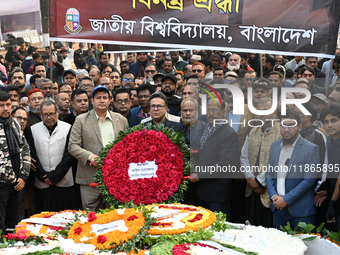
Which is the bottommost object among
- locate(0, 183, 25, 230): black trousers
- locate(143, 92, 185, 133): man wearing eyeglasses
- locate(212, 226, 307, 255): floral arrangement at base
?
locate(0, 183, 25, 230): black trousers

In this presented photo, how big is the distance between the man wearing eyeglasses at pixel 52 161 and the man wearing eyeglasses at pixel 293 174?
2.83 m

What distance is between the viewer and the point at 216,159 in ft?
17.3

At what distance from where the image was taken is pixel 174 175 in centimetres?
468

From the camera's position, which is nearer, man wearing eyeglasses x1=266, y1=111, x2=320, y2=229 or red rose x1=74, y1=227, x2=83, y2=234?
red rose x1=74, y1=227, x2=83, y2=234

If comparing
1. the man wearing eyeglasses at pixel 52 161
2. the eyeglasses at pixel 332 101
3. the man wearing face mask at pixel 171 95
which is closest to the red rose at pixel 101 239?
the man wearing eyeglasses at pixel 52 161

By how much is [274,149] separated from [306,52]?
1482 millimetres

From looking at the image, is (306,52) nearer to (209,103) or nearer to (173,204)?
(209,103)

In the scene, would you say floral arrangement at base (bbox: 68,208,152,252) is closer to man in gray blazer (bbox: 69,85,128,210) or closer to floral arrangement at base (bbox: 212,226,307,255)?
floral arrangement at base (bbox: 212,226,307,255)

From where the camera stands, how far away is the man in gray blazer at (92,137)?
559cm

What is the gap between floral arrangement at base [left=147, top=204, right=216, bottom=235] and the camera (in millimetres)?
3742

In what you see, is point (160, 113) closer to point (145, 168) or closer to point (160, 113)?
point (160, 113)

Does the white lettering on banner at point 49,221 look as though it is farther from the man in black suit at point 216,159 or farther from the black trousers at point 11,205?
the man in black suit at point 216,159

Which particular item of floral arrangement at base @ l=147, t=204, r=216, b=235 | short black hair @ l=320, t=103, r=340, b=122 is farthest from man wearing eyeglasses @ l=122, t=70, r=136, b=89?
floral arrangement at base @ l=147, t=204, r=216, b=235

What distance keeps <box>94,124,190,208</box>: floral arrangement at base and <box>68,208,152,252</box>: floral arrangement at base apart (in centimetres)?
47
